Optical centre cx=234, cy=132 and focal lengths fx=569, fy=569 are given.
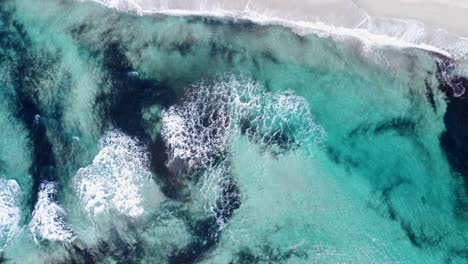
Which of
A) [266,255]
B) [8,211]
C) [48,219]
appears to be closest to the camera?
[266,255]

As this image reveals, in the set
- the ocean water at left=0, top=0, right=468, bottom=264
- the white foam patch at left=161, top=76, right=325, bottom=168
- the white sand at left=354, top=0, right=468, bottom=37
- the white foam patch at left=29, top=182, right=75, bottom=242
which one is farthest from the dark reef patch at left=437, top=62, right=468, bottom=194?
the white foam patch at left=29, top=182, right=75, bottom=242

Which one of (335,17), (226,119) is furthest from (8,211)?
(335,17)

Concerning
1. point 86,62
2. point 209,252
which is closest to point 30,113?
point 86,62

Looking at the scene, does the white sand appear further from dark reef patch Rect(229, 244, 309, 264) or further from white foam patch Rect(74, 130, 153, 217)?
white foam patch Rect(74, 130, 153, 217)

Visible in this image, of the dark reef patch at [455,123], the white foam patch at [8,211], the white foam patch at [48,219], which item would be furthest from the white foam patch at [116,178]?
the dark reef patch at [455,123]

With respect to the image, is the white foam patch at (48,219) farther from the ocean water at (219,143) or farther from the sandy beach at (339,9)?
the sandy beach at (339,9)

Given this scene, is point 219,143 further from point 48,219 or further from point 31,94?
point 31,94

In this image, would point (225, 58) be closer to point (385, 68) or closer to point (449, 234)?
point (385, 68)
